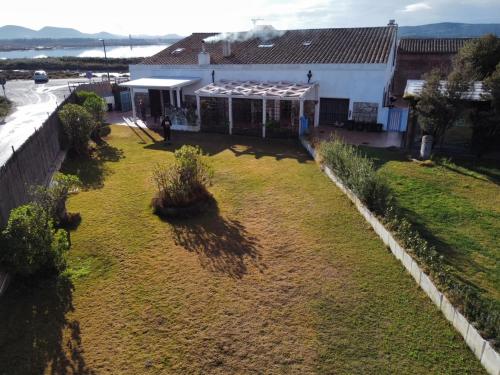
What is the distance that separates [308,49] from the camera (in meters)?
23.4

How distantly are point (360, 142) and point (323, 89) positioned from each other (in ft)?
15.8

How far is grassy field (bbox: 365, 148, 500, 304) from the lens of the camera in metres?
8.17

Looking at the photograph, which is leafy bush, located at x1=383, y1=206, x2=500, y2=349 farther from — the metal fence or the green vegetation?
the green vegetation

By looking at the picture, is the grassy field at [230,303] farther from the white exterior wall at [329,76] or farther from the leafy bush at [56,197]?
the white exterior wall at [329,76]

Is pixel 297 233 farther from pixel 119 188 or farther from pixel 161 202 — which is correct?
pixel 119 188

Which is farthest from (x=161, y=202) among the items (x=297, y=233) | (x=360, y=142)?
(x=360, y=142)

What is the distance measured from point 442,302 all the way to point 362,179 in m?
4.54

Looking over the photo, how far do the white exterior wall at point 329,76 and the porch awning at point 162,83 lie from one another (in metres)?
0.79

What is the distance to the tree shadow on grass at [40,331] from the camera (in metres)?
5.73

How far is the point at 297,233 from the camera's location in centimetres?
965

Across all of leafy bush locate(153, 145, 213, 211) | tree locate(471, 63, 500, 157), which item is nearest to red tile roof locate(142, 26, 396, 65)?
tree locate(471, 63, 500, 157)

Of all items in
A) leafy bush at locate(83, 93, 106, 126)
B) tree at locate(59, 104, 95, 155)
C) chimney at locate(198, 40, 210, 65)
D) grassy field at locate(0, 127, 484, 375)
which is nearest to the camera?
grassy field at locate(0, 127, 484, 375)

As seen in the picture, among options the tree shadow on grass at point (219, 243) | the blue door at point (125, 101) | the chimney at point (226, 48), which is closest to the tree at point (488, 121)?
the tree shadow on grass at point (219, 243)

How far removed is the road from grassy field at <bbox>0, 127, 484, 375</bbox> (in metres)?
9.62
